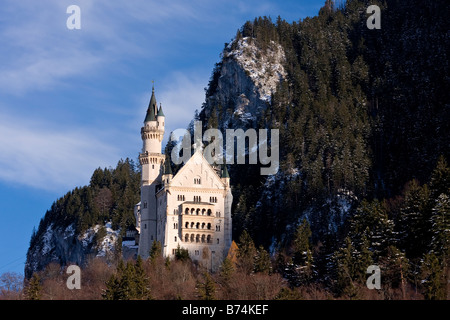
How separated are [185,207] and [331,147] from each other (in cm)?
3053

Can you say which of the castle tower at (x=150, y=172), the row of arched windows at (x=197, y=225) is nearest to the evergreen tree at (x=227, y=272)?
the row of arched windows at (x=197, y=225)

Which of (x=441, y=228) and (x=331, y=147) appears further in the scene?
(x=331, y=147)

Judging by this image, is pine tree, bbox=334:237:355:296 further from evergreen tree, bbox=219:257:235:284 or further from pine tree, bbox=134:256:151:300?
pine tree, bbox=134:256:151:300

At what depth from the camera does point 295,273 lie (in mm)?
91875

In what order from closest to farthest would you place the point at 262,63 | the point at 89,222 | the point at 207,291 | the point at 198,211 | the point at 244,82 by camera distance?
the point at 207,291
the point at 198,211
the point at 89,222
the point at 244,82
the point at 262,63

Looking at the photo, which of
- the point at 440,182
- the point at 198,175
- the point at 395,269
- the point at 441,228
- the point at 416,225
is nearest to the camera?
the point at 395,269

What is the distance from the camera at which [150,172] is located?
128 meters

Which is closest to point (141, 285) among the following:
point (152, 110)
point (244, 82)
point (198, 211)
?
point (198, 211)

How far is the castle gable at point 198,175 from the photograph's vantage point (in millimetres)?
123319

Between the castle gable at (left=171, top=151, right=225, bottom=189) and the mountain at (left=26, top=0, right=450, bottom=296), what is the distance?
12770 millimetres

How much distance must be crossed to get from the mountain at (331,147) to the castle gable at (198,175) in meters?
12.8

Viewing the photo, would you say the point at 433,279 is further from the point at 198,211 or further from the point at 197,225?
the point at 198,211

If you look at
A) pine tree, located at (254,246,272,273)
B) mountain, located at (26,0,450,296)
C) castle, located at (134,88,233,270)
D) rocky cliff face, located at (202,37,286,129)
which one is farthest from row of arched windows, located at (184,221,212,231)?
rocky cliff face, located at (202,37,286,129)
